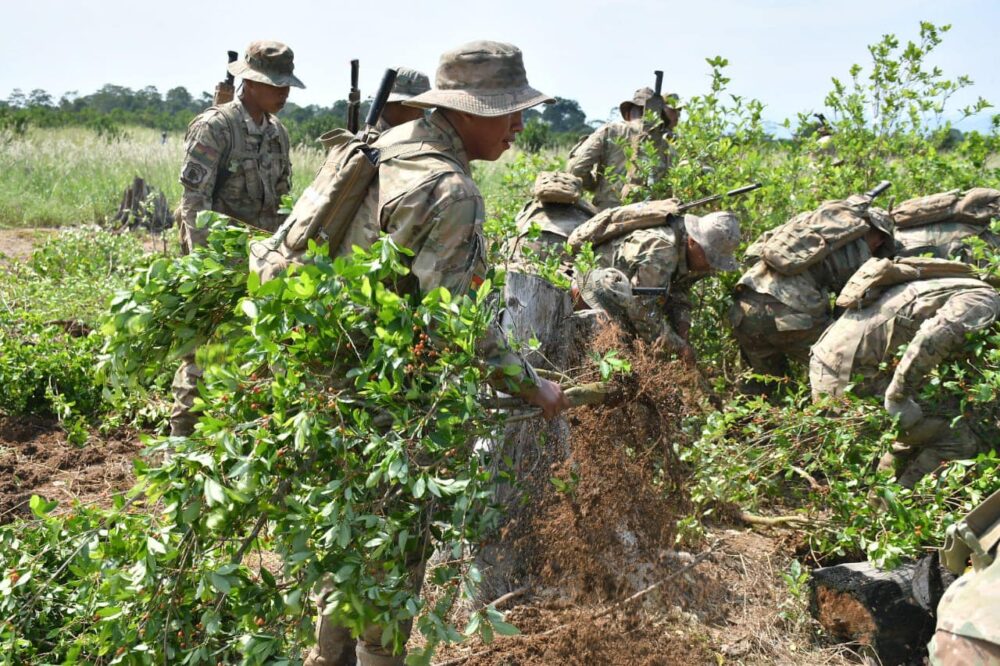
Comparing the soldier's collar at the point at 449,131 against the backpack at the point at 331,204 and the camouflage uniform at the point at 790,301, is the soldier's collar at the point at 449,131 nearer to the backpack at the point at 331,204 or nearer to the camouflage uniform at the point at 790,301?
the backpack at the point at 331,204

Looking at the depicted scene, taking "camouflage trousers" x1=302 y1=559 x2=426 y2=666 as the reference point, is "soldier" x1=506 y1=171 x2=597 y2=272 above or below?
above

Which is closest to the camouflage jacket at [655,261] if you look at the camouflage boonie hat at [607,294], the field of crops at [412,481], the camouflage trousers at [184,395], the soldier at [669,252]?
the soldier at [669,252]

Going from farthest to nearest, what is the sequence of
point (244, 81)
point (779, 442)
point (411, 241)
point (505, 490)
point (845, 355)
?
point (244, 81), point (845, 355), point (779, 442), point (505, 490), point (411, 241)

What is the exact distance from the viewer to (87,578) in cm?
232

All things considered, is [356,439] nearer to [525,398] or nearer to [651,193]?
[525,398]

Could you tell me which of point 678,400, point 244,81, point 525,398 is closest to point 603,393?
point 678,400

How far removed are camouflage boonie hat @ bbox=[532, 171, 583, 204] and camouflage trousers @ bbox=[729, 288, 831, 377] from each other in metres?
1.25

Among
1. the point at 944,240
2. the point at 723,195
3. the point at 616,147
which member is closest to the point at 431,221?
the point at 723,195

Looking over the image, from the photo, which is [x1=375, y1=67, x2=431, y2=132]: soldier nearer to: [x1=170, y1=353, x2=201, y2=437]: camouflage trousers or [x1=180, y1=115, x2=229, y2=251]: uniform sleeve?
[x1=180, y1=115, x2=229, y2=251]: uniform sleeve

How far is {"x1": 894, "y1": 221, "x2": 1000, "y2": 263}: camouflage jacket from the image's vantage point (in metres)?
5.41

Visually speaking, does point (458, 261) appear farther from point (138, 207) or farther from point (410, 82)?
point (138, 207)

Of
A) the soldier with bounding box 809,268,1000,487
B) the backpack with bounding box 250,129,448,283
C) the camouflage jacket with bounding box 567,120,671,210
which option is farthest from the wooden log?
the camouflage jacket with bounding box 567,120,671,210

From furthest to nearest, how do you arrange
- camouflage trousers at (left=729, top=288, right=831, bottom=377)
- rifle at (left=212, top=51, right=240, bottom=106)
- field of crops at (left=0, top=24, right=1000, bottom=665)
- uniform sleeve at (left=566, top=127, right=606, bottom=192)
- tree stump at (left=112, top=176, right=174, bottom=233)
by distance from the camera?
tree stump at (left=112, top=176, right=174, bottom=233), uniform sleeve at (left=566, top=127, right=606, bottom=192), rifle at (left=212, top=51, right=240, bottom=106), camouflage trousers at (left=729, top=288, right=831, bottom=377), field of crops at (left=0, top=24, right=1000, bottom=665)

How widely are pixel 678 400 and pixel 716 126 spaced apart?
12.1 ft
